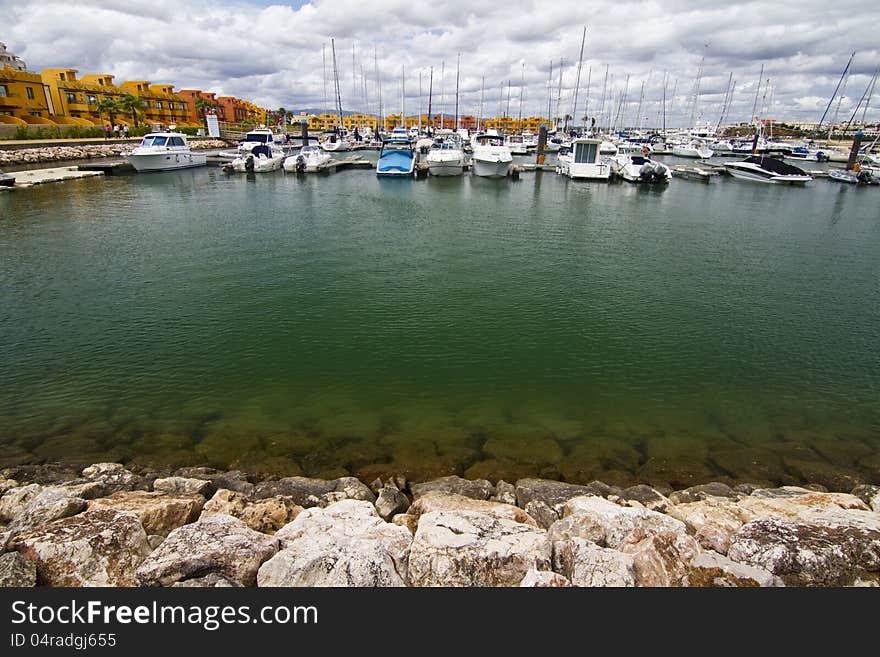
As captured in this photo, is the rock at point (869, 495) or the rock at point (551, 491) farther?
the rock at point (551, 491)

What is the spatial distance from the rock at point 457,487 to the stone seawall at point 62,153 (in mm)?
51369

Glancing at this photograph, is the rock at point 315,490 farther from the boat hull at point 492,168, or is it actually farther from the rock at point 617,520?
the boat hull at point 492,168

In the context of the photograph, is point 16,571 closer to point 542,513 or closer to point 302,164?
point 542,513

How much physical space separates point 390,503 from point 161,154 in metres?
48.8

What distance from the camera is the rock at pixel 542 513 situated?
6102mm

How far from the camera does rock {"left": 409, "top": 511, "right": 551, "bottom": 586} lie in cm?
484

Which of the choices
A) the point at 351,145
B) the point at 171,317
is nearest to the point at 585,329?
the point at 171,317

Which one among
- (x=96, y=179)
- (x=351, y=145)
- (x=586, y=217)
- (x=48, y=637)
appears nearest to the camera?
(x=48, y=637)

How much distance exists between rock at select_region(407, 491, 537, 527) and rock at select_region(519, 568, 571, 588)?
1.15m

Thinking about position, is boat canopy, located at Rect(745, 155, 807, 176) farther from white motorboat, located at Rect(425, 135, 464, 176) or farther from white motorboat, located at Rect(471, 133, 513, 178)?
white motorboat, located at Rect(425, 135, 464, 176)

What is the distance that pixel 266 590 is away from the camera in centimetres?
447

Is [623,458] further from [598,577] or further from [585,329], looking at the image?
[585,329]

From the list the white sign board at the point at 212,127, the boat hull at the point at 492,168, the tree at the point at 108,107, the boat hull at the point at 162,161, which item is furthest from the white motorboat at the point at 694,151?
the tree at the point at 108,107

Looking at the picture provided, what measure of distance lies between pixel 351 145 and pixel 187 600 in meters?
83.2
